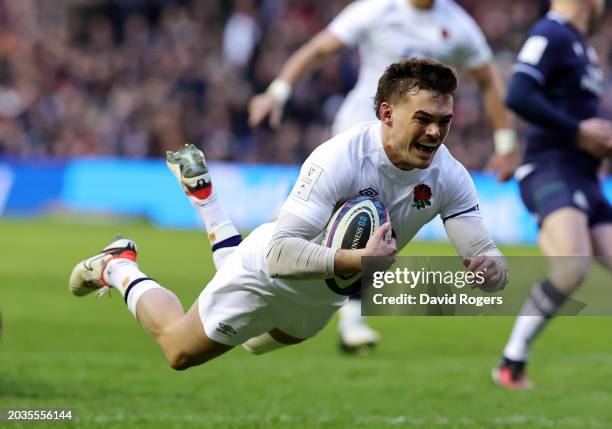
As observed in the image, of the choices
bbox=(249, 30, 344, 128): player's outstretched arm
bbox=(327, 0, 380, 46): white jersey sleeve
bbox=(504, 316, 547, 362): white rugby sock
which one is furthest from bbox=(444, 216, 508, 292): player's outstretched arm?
bbox=(327, 0, 380, 46): white jersey sleeve

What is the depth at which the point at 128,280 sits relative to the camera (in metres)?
6.73

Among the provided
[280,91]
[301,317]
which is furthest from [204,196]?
[280,91]

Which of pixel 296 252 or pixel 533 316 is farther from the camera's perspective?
pixel 533 316

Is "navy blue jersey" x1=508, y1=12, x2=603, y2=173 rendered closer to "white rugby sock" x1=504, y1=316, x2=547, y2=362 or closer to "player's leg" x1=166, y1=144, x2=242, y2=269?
→ "white rugby sock" x1=504, y1=316, x2=547, y2=362

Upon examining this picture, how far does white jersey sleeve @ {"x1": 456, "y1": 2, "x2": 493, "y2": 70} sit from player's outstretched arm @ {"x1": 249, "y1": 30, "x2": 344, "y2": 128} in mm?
909

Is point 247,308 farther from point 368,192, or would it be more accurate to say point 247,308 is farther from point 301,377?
point 301,377

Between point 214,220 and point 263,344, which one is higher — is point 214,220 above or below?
above

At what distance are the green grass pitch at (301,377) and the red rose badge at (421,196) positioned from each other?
1346 mm

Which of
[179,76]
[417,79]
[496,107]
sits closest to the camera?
[417,79]

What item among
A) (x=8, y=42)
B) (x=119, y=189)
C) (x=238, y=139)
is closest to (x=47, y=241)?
(x=119, y=189)

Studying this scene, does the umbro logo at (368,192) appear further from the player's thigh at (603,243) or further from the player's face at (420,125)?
the player's thigh at (603,243)

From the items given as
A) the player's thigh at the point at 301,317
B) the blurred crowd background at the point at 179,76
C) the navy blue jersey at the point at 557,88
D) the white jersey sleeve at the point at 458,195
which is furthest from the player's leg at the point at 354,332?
the blurred crowd background at the point at 179,76

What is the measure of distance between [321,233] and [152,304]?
1.58m

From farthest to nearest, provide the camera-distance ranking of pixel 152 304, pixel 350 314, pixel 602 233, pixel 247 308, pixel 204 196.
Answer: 1. pixel 350 314
2. pixel 602 233
3. pixel 204 196
4. pixel 152 304
5. pixel 247 308
